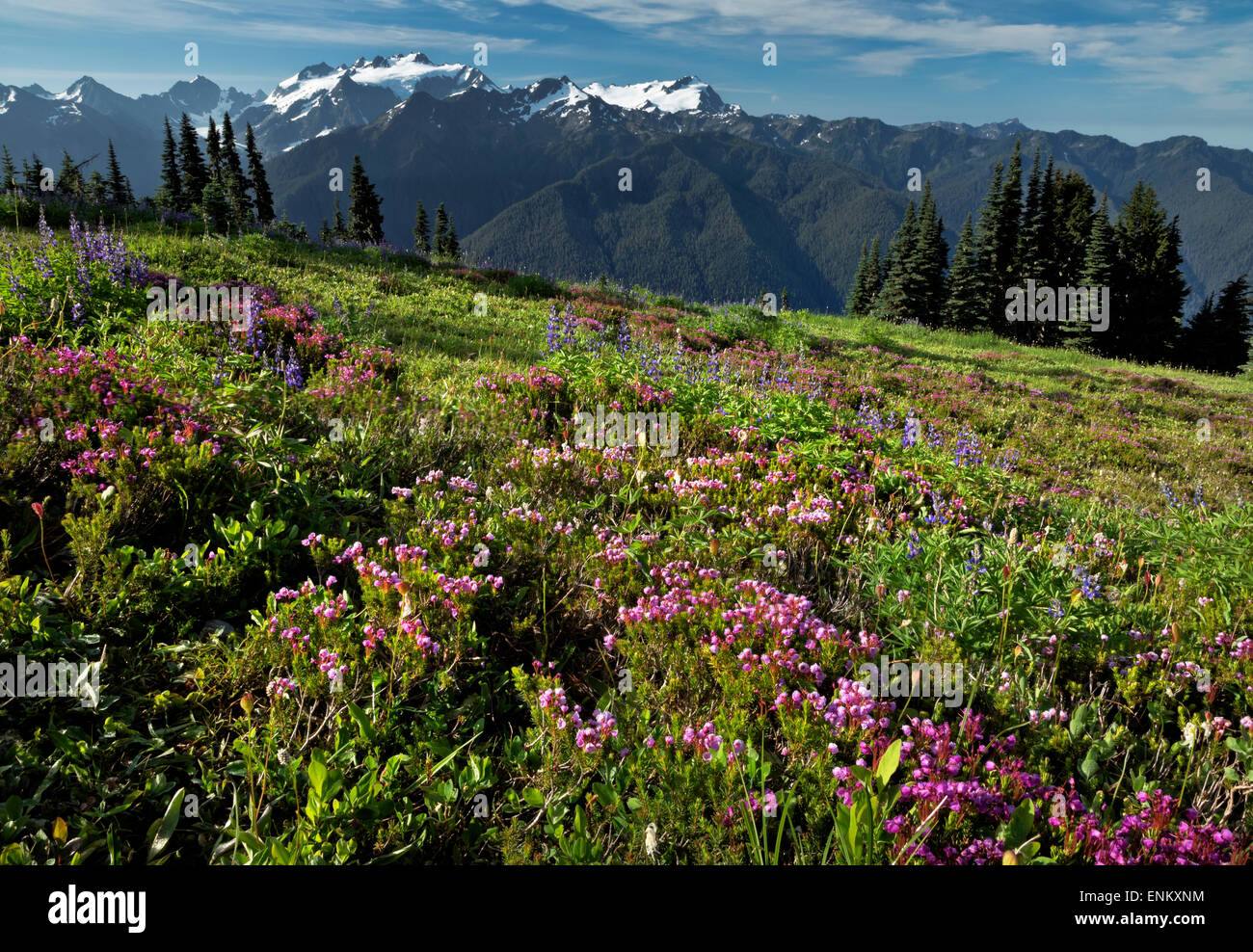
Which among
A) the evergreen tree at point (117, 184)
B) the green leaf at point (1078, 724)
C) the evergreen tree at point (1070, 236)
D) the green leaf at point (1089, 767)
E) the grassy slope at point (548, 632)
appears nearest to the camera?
the grassy slope at point (548, 632)

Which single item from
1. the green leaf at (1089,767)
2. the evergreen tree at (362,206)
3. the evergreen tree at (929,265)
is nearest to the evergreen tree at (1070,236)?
the evergreen tree at (929,265)

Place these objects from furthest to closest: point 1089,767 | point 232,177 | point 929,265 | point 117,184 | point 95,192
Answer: point 117,184 < point 929,265 < point 232,177 < point 95,192 < point 1089,767

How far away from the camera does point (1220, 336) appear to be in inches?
2087

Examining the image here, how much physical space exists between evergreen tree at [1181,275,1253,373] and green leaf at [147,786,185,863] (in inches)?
2778

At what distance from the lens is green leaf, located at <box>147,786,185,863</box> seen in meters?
2.20

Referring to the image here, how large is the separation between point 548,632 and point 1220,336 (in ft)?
235

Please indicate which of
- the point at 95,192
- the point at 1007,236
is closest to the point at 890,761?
the point at 95,192

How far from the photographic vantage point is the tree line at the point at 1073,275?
47.6 meters

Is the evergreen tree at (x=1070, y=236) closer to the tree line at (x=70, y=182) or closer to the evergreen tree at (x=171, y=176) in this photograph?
the tree line at (x=70, y=182)

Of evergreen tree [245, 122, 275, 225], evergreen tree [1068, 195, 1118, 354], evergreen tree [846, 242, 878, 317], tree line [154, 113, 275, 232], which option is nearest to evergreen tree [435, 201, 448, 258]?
evergreen tree [245, 122, 275, 225]

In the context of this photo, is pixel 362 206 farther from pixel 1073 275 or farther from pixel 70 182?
pixel 1073 275

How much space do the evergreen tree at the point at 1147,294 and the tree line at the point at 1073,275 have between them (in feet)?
0.25
